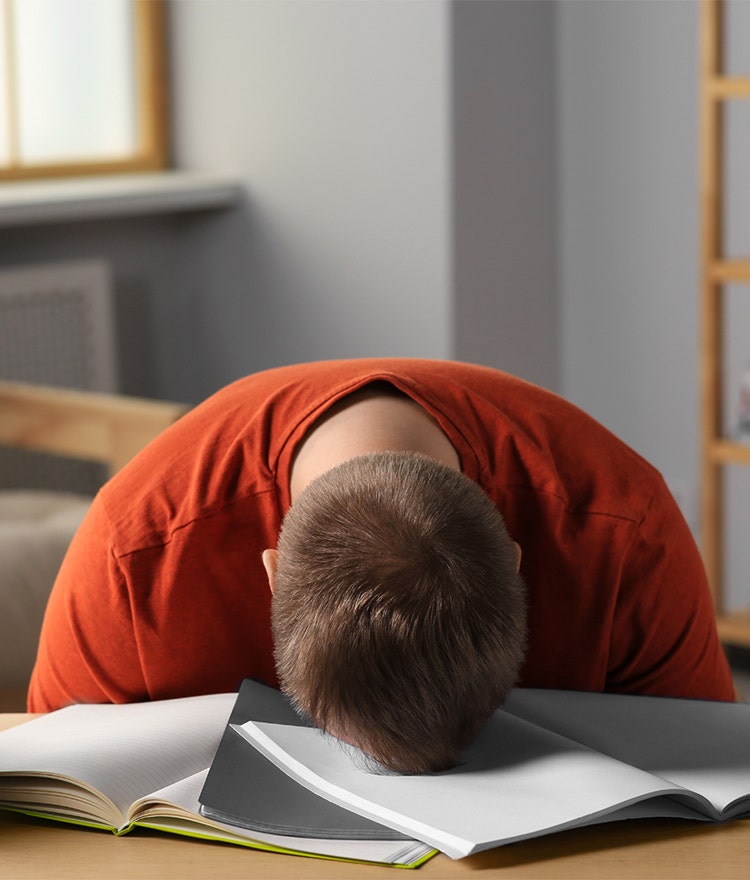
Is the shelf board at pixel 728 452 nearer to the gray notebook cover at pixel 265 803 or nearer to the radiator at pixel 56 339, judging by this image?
the radiator at pixel 56 339

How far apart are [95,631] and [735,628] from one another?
2024mm

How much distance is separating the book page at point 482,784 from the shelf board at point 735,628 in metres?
2.05

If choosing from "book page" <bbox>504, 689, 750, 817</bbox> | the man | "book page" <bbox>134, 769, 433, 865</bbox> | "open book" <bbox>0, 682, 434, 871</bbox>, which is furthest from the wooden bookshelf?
"book page" <bbox>134, 769, 433, 865</bbox>

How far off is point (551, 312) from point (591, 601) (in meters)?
2.26

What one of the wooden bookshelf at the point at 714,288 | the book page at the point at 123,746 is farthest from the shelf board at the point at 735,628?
the book page at the point at 123,746

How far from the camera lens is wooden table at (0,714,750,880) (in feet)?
2.06

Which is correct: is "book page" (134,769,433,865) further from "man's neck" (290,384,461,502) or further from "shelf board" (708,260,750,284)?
"shelf board" (708,260,750,284)

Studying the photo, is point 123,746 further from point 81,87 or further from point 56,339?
point 81,87

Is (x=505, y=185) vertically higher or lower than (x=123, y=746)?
higher

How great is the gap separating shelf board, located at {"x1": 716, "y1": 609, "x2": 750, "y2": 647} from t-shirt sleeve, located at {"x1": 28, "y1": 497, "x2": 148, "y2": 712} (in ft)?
6.42

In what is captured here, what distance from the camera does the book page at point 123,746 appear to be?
2.37 ft

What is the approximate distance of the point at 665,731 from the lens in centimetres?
81

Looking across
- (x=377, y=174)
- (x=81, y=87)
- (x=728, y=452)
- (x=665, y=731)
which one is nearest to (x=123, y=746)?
(x=665, y=731)

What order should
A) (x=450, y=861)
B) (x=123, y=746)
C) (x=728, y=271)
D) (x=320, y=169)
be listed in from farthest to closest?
(x=320, y=169), (x=728, y=271), (x=123, y=746), (x=450, y=861)
